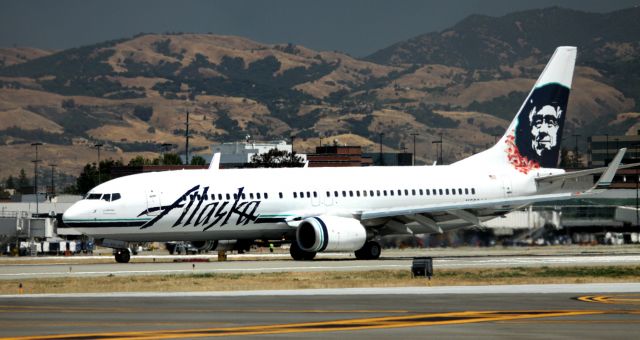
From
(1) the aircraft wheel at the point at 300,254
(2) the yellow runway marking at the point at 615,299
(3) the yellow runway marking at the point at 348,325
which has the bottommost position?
(3) the yellow runway marking at the point at 348,325

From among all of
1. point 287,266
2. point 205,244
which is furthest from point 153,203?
point 287,266

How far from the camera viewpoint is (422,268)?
5066 cm

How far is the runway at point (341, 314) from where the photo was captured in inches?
1153

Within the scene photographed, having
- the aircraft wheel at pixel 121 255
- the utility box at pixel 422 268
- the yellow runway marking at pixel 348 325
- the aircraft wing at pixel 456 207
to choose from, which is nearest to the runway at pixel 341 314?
the yellow runway marking at pixel 348 325

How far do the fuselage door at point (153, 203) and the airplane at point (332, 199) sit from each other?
48 millimetres

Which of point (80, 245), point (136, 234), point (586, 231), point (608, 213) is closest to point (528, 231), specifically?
point (586, 231)

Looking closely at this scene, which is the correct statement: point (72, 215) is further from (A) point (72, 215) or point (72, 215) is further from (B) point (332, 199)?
(B) point (332, 199)

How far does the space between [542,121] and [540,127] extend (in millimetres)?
361

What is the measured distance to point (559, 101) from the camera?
74.6 meters

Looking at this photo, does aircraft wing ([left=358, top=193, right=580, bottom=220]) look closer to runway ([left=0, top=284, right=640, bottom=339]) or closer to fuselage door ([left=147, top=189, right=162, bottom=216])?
fuselage door ([left=147, top=189, right=162, bottom=216])

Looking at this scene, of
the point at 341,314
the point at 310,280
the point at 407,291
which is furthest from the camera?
the point at 310,280

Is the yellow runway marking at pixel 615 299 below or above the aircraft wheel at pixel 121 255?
below

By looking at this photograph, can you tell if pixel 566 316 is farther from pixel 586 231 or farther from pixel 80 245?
pixel 80 245

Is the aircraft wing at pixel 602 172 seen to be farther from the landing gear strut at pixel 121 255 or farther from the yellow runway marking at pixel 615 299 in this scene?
the yellow runway marking at pixel 615 299
